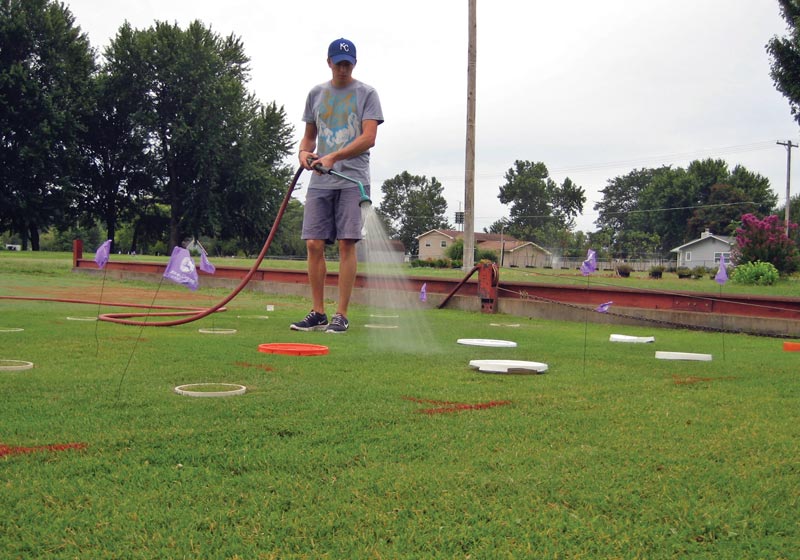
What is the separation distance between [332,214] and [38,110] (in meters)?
34.5

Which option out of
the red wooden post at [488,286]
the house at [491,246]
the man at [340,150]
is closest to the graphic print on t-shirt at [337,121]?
the man at [340,150]

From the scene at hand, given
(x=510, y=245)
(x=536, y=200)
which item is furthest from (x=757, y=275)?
(x=536, y=200)

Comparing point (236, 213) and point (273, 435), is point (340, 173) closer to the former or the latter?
point (273, 435)

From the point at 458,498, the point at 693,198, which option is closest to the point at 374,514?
the point at 458,498

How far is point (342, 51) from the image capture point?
21.1ft

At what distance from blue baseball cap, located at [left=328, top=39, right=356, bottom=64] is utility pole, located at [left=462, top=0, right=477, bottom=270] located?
13.3 metres

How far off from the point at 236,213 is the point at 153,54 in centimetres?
1060

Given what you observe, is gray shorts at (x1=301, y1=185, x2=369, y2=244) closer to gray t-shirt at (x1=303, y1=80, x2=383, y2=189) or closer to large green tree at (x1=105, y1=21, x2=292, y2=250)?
gray t-shirt at (x1=303, y1=80, x2=383, y2=189)

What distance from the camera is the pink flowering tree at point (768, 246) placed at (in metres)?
25.1

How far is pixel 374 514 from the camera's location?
2.10m

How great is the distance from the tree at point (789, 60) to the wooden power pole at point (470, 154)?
742cm

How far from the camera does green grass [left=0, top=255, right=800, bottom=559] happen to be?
6.36 ft

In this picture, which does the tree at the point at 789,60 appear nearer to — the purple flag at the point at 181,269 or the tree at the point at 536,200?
the purple flag at the point at 181,269

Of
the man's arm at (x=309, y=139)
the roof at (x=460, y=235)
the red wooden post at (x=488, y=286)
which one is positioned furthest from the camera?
the roof at (x=460, y=235)
